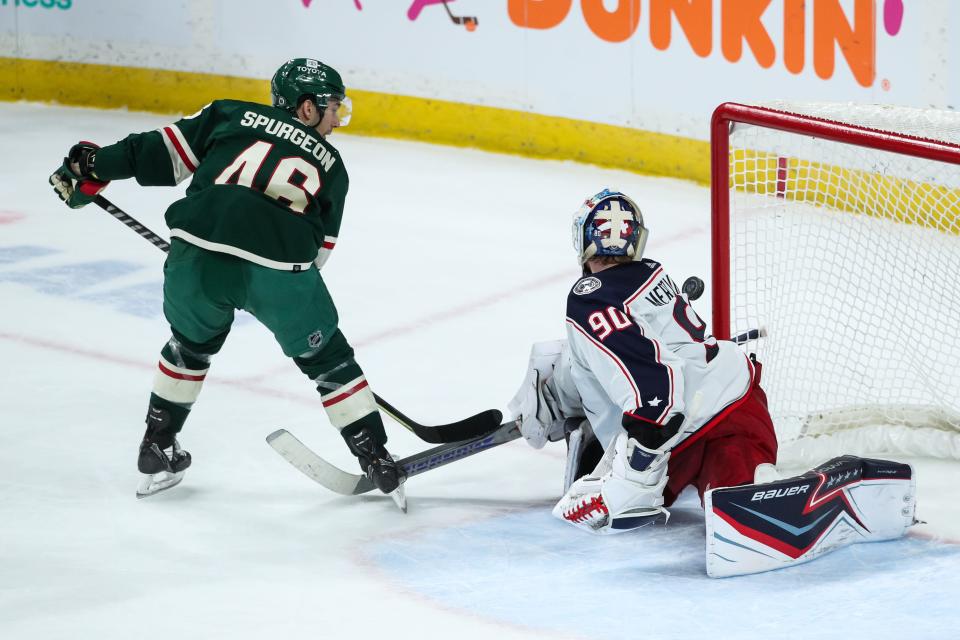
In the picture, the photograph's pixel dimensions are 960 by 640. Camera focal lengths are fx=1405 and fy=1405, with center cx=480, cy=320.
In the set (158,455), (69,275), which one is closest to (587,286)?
(158,455)

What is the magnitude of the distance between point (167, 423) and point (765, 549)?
4.26 ft

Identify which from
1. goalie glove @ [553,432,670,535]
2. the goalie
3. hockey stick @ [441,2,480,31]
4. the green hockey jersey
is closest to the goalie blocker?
the goalie

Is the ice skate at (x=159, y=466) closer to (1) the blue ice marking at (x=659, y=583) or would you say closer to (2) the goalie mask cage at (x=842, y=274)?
(1) the blue ice marking at (x=659, y=583)

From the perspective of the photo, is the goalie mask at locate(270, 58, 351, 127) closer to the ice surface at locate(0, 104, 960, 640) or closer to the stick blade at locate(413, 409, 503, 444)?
the stick blade at locate(413, 409, 503, 444)

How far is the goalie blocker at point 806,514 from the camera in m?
2.60

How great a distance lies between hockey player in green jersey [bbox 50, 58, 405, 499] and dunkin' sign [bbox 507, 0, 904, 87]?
269cm

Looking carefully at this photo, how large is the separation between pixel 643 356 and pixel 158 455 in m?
1.10

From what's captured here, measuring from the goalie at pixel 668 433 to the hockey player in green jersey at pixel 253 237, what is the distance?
0.45 meters

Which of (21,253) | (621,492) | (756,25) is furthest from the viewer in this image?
(756,25)

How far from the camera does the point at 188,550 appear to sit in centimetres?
281

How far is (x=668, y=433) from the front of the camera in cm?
269

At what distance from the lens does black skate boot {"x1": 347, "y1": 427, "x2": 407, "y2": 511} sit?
116 inches

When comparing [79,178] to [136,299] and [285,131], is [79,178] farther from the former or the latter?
[136,299]

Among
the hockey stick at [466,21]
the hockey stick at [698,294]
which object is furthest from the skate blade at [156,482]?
the hockey stick at [466,21]
